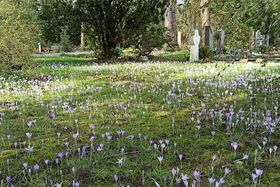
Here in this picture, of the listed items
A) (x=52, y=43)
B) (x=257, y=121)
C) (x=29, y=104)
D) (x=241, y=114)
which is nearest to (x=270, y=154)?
(x=257, y=121)

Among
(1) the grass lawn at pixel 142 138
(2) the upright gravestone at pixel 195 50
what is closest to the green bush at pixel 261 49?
(2) the upright gravestone at pixel 195 50

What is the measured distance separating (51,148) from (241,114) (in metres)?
2.38

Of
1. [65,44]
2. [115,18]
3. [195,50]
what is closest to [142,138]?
[195,50]

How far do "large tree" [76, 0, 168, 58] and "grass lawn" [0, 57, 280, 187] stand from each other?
433 inches

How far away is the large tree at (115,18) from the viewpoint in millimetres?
18125

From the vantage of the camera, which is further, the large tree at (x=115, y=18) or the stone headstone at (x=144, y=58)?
the large tree at (x=115, y=18)

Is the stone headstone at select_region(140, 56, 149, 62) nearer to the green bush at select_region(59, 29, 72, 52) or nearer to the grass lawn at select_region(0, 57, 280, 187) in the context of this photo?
the grass lawn at select_region(0, 57, 280, 187)

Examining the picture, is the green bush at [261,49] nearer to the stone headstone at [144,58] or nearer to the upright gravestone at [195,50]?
the upright gravestone at [195,50]

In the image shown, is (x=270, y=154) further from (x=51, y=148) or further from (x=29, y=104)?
(x=29, y=104)

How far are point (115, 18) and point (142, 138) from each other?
576 inches

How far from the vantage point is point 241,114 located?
499cm

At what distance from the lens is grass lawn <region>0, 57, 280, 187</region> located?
3277mm

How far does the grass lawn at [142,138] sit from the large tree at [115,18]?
1101 cm

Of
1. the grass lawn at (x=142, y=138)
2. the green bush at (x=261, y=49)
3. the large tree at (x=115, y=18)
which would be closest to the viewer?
the grass lawn at (x=142, y=138)
